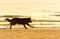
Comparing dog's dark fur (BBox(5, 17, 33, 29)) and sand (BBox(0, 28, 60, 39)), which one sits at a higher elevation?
dog's dark fur (BBox(5, 17, 33, 29))

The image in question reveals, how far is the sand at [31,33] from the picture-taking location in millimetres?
1312

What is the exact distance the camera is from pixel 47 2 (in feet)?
5.35

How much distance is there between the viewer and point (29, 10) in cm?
157

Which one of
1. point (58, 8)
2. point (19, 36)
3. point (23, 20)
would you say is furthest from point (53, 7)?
point (19, 36)

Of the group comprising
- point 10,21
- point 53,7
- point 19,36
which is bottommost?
point 19,36

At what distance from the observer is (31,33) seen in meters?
1.35

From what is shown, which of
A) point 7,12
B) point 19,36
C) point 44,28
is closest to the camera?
point 19,36

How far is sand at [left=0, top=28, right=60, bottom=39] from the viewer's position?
1312 millimetres

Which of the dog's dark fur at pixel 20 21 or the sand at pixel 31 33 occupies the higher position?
the dog's dark fur at pixel 20 21

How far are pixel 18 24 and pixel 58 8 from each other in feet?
1.28

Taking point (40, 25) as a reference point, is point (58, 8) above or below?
above

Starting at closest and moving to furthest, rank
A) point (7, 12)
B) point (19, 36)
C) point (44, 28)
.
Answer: point (19, 36) → point (44, 28) → point (7, 12)

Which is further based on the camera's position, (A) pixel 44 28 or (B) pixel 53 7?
(B) pixel 53 7

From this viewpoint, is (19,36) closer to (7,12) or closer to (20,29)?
(20,29)
